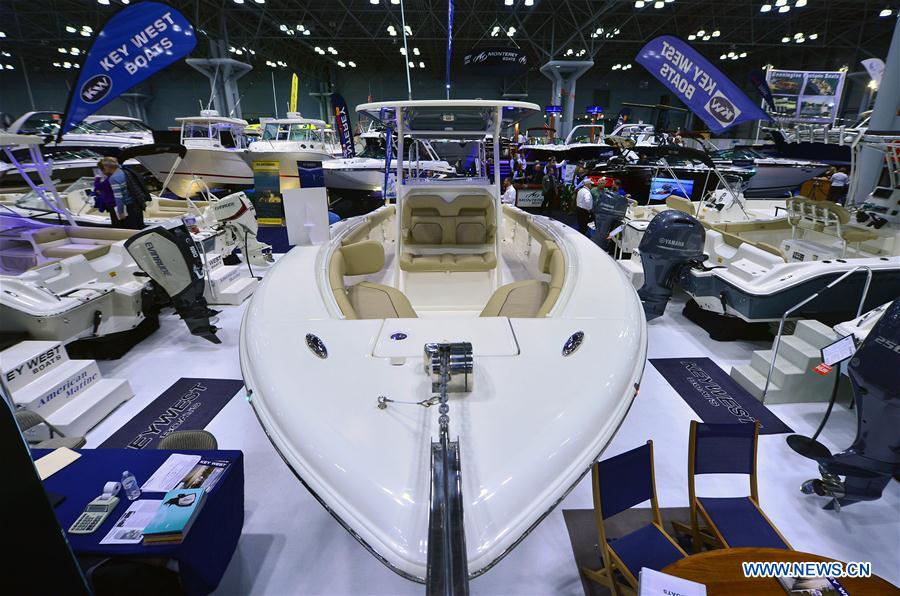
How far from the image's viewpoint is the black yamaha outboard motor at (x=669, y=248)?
306 centimetres

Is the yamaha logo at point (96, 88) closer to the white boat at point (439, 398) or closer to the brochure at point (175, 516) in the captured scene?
the white boat at point (439, 398)

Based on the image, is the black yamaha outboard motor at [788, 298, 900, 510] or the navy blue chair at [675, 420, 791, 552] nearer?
the navy blue chair at [675, 420, 791, 552]

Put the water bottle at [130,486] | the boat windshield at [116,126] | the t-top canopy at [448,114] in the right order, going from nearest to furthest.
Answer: the water bottle at [130,486] → the t-top canopy at [448,114] → the boat windshield at [116,126]

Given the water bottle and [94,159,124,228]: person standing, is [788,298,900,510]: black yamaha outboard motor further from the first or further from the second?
[94,159,124,228]: person standing

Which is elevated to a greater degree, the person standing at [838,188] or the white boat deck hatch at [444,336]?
the person standing at [838,188]

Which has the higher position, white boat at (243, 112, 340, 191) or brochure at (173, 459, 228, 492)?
white boat at (243, 112, 340, 191)

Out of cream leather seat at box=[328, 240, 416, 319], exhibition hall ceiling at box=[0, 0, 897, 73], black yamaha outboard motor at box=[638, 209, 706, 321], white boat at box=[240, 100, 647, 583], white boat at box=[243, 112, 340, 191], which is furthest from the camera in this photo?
exhibition hall ceiling at box=[0, 0, 897, 73]

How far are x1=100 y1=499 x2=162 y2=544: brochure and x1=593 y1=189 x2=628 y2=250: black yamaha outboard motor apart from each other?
4443 mm

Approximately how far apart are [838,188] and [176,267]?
377 inches

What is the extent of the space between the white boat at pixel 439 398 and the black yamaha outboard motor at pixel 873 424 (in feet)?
2.88

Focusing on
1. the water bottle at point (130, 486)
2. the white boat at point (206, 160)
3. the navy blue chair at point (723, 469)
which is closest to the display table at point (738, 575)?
the navy blue chair at point (723, 469)

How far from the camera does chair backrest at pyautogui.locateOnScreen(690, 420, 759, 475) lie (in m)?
1.60

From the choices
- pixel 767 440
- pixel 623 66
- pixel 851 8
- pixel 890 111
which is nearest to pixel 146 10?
pixel 767 440

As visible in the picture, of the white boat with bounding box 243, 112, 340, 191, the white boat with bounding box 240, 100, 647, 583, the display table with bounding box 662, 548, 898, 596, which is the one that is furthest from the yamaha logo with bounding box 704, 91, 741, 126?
the white boat with bounding box 243, 112, 340, 191
